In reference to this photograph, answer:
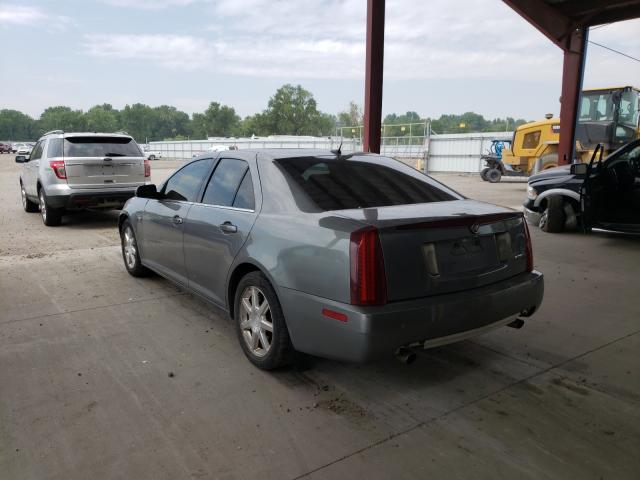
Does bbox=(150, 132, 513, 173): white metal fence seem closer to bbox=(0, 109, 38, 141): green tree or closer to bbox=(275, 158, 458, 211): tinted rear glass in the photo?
bbox=(275, 158, 458, 211): tinted rear glass

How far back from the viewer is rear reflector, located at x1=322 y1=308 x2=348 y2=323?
272cm

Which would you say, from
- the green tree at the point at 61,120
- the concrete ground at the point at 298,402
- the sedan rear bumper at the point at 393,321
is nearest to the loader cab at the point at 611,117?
the concrete ground at the point at 298,402

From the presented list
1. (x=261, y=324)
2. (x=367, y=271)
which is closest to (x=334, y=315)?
(x=367, y=271)

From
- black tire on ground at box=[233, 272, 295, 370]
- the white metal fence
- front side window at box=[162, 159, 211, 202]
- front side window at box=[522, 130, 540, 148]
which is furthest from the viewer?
the white metal fence

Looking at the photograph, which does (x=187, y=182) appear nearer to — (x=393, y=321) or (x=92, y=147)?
(x=393, y=321)

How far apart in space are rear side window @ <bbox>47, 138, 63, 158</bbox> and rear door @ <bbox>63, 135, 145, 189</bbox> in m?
0.15

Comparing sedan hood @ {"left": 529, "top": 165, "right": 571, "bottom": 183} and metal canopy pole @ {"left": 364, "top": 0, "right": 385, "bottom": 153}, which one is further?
sedan hood @ {"left": 529, "top": 165, "right": 571, "bottom": 183}

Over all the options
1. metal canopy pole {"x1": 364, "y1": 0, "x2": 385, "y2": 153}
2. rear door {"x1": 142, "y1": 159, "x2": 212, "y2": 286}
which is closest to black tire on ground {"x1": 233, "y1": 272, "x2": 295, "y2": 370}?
rear door {"x1": 142, "y1": 159, "x2": 212, "y2": 286}

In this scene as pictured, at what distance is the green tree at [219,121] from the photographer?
424 feet

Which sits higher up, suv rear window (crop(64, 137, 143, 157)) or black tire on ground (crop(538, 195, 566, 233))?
suv rear window (crop(64, 137, 143, 157))

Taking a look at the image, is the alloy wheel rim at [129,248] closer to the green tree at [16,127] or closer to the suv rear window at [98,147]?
the suv rear window at [98,147]

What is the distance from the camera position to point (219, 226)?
148 inches

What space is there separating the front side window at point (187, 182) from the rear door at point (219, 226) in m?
0.21

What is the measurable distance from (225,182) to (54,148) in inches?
276
